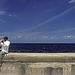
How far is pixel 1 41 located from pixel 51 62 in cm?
185

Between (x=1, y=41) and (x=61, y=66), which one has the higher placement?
(x=1, y=41)

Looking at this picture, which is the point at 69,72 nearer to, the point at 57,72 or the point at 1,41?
the point at 57,72

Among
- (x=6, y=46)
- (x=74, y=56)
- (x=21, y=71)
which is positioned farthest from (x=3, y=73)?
(x=74, y=56)

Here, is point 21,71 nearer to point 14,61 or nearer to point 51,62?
point 14,61

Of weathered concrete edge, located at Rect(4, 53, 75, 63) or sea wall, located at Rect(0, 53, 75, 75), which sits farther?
weathered concrete edge, located at Rect(4, 53, 75, 63)

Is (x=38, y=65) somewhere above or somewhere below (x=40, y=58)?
below

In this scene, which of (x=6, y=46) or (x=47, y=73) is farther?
(x=6, y=46)

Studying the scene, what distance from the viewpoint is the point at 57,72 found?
12.2 ft

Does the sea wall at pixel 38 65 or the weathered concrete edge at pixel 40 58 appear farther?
the weathered concrete edge at pixel 40 58

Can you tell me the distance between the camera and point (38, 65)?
12.4 feet

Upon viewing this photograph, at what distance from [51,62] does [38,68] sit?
1.55ft

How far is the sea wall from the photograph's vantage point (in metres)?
3.72

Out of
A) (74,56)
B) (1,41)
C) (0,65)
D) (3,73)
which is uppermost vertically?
(1,41)

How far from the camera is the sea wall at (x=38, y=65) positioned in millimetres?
3721
